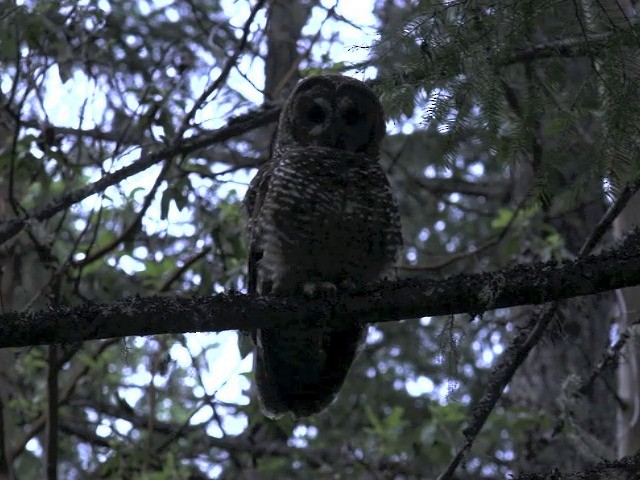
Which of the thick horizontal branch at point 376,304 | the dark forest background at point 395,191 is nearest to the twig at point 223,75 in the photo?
the dark forest background at point 395,191

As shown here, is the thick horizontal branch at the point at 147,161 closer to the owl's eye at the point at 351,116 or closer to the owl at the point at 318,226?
the owl at the point at 318,226

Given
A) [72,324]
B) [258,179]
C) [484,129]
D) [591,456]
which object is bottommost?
[72,324]

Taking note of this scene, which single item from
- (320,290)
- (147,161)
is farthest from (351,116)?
(320,290)

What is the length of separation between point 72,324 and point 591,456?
320 centimetres

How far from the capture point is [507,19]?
3102mm

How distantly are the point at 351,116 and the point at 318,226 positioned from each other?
2.25ft

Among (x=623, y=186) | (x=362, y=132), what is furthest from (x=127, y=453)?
(x=623, y=186)

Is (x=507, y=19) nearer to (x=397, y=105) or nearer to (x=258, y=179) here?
(x=397, y=105)

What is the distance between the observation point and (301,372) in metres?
4.29

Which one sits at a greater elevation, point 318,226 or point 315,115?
point 315,115

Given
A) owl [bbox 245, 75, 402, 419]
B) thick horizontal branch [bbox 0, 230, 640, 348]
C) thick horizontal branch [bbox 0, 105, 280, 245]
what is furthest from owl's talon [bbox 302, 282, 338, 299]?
thick horizontal branch [bbox 0, 105, 280, 245]

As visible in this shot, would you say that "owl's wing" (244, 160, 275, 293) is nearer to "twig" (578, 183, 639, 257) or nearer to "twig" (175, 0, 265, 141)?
"twig" (175, 0, 265, 141)

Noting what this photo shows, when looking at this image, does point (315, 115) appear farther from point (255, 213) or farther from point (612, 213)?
point (612, 213)

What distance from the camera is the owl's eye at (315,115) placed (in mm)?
4484
